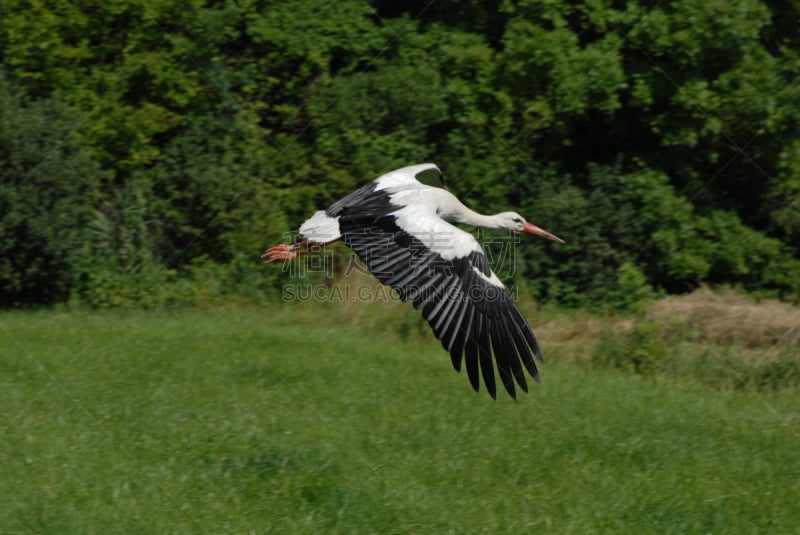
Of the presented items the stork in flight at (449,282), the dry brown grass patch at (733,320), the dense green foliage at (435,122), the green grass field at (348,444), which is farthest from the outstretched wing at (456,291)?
the dense green foliage at (435,122)

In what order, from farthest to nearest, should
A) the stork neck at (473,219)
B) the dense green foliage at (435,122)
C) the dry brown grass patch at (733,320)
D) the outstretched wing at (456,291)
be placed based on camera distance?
the dense green foliage at (435,122) → the dry brown grass patch at (733,320) → the stork neck at (473,219) → the outstretched wing at (456,291)

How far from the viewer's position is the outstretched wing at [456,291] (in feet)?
16.5

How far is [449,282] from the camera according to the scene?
5258 millimetres

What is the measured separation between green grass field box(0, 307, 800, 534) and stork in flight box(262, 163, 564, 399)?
81 centimetres

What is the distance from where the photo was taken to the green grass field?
5.07 m

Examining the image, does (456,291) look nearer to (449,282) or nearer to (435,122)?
(449,282)

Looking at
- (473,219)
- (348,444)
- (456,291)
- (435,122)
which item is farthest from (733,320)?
(456,291)

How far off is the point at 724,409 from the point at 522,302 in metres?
3.29

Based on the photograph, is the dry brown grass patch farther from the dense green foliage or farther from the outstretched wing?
the outstretched wing

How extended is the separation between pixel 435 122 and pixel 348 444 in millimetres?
6210

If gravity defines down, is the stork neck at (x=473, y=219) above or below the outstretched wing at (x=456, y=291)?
above

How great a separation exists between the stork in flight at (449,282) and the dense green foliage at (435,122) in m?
5.21

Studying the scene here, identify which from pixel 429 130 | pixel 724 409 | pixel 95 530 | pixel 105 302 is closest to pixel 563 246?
pixel 429 130

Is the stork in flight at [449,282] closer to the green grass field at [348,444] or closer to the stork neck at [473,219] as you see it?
the stork neck at [473,219]
